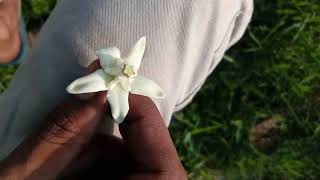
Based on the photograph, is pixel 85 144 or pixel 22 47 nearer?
pixel 85 144

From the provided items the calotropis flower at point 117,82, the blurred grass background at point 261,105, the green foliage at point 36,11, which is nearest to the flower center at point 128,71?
the calotropis flower at point 117,82

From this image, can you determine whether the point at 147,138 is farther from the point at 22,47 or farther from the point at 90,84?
the point at 22,47

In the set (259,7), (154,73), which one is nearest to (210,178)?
(259,7)

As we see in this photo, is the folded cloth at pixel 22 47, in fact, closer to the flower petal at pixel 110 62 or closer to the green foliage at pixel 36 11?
the green foliage at pixel 36 11

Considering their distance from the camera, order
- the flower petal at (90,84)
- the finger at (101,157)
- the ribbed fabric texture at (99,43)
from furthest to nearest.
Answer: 1. the ribbed fabric texture at (99,43)
2. the finger at (101,157)
3. the flower petal at (90,84)

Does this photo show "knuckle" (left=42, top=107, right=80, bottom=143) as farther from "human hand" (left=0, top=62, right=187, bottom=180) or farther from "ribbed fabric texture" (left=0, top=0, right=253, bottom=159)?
"ribbed fabric texture" (left=0, top=0, right=253, bottom=159)

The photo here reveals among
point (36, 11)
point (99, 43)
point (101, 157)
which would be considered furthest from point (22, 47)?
point (101, 157)

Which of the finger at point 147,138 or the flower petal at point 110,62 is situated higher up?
the flower petal at point 110,62
